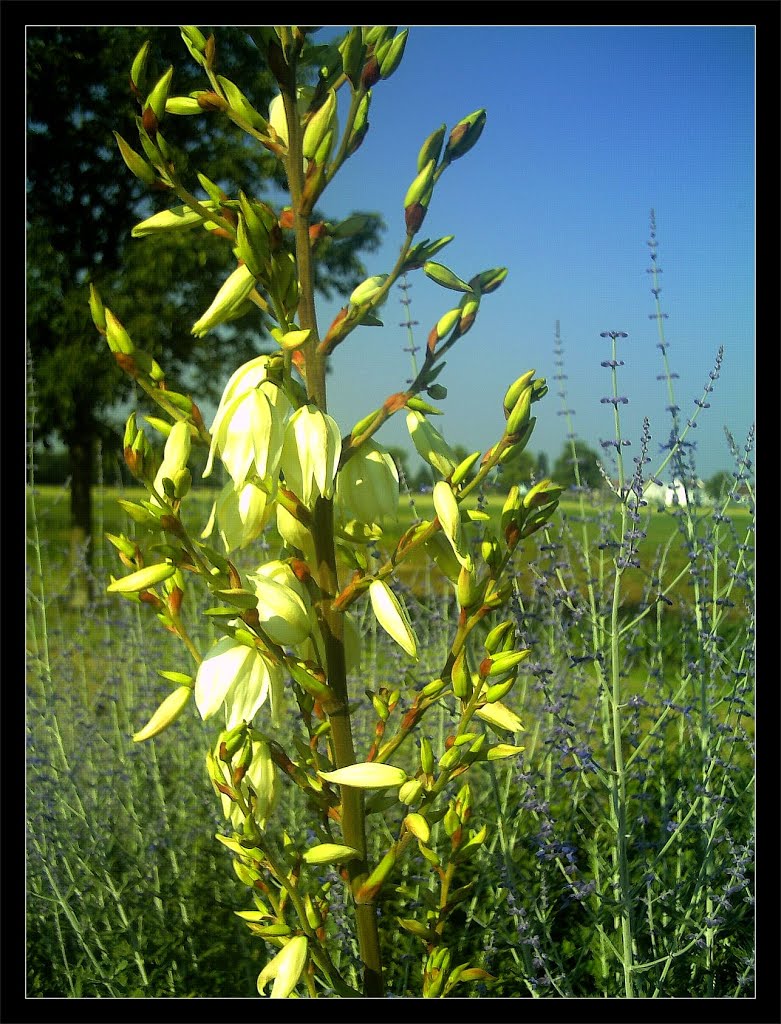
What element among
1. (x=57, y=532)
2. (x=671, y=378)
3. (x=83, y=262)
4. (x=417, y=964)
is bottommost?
(x=417, y=964)

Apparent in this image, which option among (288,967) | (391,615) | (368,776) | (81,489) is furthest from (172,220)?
(81,489)

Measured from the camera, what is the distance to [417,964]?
1.35m

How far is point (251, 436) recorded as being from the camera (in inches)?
27.1

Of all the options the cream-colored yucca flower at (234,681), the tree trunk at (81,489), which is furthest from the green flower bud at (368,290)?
the tree trunk at (81,489)

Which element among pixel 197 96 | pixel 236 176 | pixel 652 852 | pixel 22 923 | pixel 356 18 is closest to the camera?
pixel 197 96

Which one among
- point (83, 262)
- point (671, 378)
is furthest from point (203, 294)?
point (671, 378)

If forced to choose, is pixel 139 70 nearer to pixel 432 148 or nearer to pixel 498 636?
pixel 432 148

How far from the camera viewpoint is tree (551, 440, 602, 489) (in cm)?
137

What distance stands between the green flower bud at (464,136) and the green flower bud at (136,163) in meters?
0.25

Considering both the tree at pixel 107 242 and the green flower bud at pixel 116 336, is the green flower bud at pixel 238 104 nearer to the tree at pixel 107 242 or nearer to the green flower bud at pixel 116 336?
the green flower bud at pixel 116 336

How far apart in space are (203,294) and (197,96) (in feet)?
5.98

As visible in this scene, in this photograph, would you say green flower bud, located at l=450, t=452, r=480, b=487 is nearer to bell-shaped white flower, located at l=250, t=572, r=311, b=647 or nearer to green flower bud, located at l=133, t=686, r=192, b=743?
bell-shaped white flower, located at l=250, t=572, r=311, b=647

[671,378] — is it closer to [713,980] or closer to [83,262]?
[713,980]

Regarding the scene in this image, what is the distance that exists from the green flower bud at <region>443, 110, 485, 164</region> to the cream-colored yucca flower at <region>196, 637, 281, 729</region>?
462mm
